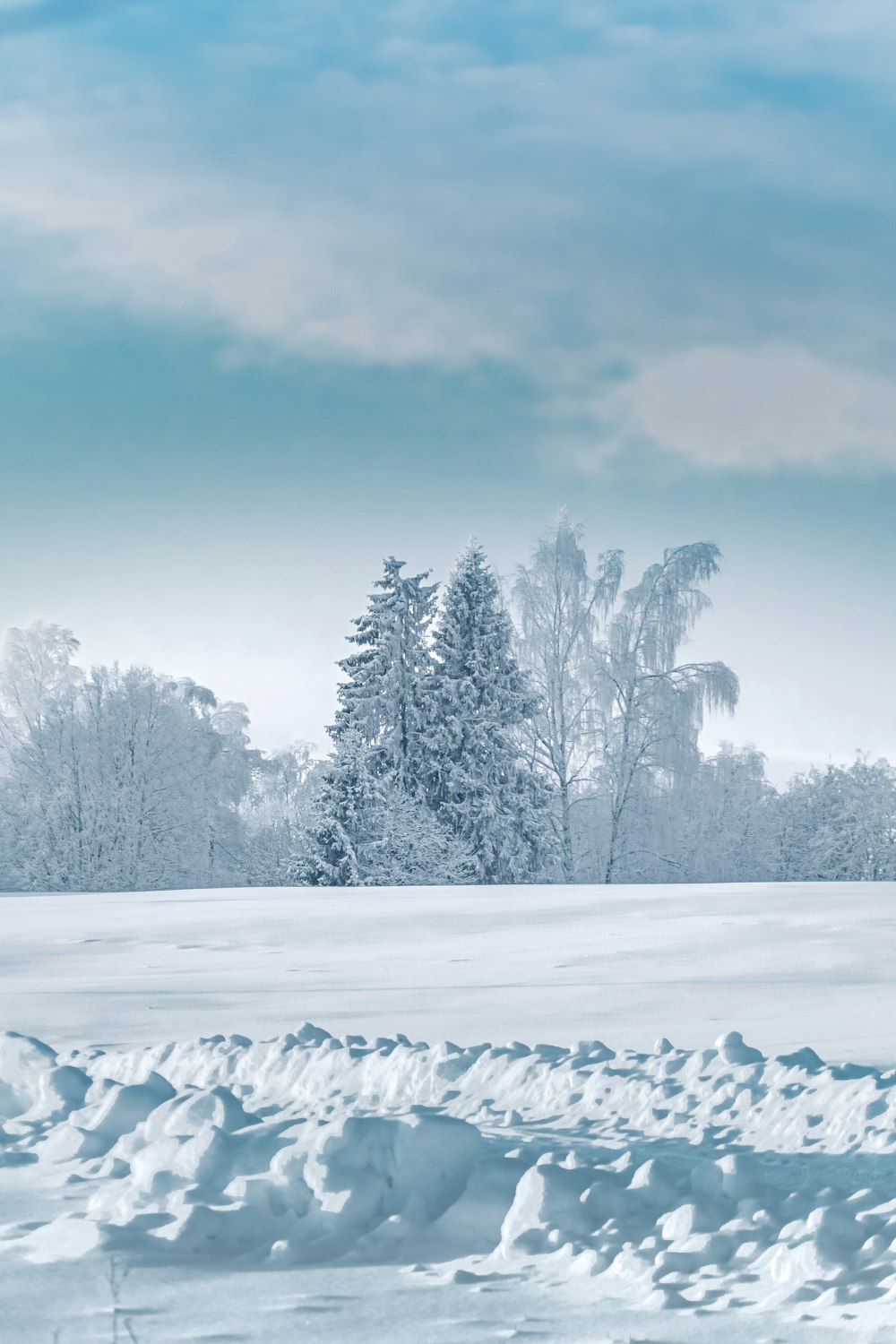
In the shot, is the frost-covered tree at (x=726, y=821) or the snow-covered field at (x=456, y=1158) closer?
the snow-covered field at (x=456, y=1158)

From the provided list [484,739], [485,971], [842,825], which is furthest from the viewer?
[842,825]

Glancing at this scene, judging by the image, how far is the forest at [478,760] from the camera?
66.3 feet

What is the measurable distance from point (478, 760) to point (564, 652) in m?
2.39

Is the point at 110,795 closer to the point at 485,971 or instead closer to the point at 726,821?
the point at 726,821

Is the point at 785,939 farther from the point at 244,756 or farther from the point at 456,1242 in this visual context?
the point at 244,756

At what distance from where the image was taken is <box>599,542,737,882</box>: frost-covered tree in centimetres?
2023

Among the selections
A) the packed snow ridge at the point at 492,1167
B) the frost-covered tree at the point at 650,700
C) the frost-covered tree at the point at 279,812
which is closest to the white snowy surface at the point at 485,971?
the packed snow ridge at the point at 492,1167

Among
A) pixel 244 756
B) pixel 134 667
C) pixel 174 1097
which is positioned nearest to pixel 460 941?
pixel 174 1097

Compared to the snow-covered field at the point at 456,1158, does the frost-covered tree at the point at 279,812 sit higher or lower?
higher

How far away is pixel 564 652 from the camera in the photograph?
20891 mm

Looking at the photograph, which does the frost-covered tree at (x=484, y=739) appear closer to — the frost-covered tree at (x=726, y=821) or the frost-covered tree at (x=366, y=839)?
the frost-covered tree at (x=366, y=839)

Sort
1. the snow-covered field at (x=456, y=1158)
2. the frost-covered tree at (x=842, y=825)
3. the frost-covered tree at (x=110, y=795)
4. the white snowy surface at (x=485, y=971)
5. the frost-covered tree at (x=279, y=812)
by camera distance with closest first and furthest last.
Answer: the snow-covered field at (x=456, y=1158)
the white snowy surface at (x=485, y=971)
the frost-covered tree at (x=110, y=795)
the frost-covered tree at (x=279, y=812)
the frost-covered tree at (x=842, y=825)

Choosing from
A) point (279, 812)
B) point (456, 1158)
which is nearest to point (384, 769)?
point (279, 812)

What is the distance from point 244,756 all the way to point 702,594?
13359 millimetres
